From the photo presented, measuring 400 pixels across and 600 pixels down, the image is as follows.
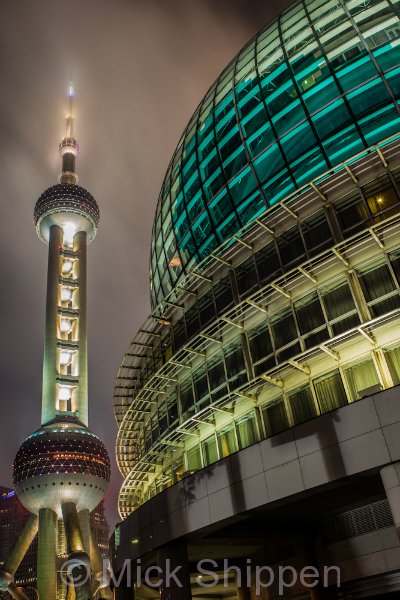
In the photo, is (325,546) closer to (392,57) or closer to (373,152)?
(373,152)

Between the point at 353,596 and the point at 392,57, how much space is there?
25.7 m

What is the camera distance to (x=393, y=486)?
65.4ft

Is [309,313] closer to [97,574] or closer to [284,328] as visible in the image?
[284,328]

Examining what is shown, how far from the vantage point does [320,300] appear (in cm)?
2675

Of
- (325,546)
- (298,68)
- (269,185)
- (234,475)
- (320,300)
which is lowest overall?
(325,546)

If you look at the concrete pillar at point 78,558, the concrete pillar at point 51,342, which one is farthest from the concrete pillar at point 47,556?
the concrete pillar at point 51,342

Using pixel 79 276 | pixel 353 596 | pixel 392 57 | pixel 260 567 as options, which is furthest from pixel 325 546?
pixel 79 276

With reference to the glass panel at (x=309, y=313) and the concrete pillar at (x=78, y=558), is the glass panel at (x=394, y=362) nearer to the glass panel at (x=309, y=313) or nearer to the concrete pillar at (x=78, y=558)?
the glass panel at (x=309, y=313)

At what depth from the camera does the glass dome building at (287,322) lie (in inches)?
934

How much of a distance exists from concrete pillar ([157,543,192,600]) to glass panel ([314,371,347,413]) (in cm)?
949

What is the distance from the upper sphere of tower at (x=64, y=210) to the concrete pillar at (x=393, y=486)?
346 ft

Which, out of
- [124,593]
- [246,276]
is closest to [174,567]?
[124,593]

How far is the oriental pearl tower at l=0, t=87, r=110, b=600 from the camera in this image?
293ft

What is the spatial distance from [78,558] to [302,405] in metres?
67.8
